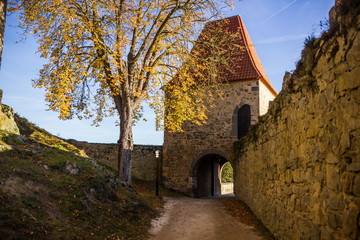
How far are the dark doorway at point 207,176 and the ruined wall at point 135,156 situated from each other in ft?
9.69

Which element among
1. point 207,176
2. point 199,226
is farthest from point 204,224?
point 207,176

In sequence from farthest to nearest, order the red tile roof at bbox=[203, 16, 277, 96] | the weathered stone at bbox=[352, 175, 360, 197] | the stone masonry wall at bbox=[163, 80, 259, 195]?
the stone masonry wall at bbox=[163, 80, 259, 195] → the red tile roof at bbox=[203, 16, 277, 96] → the weathered stone at bbox=[352, 175, 360, 197]

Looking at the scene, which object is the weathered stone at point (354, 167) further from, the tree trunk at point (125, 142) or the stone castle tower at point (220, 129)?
the stone castle tower at point (220, 129)

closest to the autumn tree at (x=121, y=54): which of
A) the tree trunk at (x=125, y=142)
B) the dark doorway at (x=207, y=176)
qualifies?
the tree trunk at (x=125, y=142)

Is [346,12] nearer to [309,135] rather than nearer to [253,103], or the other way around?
[309,135]

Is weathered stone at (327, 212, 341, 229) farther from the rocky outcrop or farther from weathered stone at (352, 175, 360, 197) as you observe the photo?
the rocky outcrop

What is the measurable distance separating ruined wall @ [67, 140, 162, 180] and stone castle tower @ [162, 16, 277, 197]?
3.99 feet

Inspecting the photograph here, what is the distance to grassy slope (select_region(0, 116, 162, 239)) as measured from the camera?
5.16 meters

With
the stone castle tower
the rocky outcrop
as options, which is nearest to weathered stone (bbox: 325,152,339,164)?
the rocky outcrop

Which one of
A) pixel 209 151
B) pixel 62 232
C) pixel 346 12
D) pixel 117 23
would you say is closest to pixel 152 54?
pixel 117 23

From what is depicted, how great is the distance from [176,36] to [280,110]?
8161 millimetres

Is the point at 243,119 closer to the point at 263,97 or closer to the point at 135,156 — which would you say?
the point at 263,97

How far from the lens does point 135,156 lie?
19656mm

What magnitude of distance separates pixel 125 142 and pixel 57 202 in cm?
545
